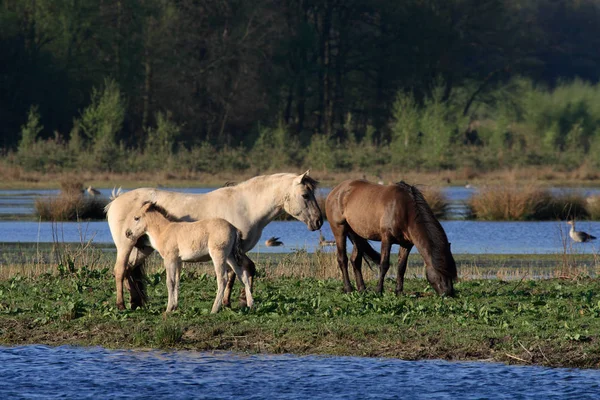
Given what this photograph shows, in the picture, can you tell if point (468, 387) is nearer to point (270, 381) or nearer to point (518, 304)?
point (270, 381)

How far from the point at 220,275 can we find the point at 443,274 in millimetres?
2994

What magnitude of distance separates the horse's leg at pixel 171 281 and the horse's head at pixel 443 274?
3.27 meters

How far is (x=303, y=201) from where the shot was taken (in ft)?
42.7

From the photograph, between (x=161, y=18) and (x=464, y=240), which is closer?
(x=464, y=240)

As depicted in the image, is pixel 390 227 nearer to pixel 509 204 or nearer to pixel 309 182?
pixel 309 182

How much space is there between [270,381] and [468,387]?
1.88 m

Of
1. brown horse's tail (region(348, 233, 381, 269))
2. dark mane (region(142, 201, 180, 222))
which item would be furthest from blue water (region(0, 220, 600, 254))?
dark mane (region(142, 201, 180, 222))

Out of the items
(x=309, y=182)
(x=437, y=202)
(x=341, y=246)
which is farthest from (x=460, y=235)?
(x=309, y=182)

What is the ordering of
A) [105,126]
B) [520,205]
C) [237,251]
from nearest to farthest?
1. [237,251]
2. [520,205]
3. [105,126]

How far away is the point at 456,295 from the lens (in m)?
13.4

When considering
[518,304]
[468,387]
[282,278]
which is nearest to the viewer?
[468,387]

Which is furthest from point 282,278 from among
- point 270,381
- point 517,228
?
point 517,228

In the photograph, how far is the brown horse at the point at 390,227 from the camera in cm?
1338

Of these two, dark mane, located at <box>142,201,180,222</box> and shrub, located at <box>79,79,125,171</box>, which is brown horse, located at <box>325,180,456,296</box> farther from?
shrub, located at <box>79,79,125,171</box>
